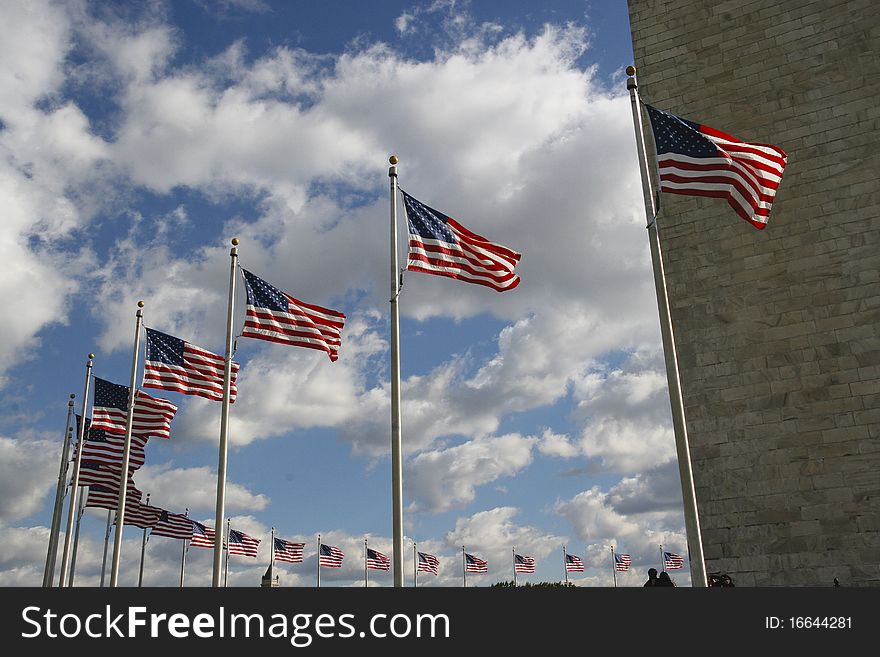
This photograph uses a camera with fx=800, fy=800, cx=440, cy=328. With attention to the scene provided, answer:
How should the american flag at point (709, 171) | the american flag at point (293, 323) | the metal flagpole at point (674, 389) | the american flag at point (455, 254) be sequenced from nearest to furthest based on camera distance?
the metal flagpole at point (674, 389), the american flag at point (709, 171), the american flag at point (455, 254), the american flag at point (293, 323)

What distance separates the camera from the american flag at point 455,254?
1608cm

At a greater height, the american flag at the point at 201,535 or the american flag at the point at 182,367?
the american flag at the point at 182,367

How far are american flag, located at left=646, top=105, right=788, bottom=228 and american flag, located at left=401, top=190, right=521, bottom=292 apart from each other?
3.65m

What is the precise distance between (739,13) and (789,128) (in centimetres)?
406

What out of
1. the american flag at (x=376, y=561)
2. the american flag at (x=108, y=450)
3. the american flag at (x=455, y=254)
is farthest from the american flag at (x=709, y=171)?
the american flag at (x=376, y=561)

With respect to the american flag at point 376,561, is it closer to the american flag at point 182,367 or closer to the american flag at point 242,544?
the american flag at point 242,544

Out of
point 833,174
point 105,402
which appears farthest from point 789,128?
point 105,402

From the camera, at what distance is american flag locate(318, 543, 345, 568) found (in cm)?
4655

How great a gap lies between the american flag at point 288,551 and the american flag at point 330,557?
3.69 m

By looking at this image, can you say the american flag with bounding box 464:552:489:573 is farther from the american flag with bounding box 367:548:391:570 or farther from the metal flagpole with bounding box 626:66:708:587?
the metal flagpole with bounding box 626:66:708:587

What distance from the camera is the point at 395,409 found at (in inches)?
622

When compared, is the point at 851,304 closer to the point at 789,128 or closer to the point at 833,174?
the point at 833,174

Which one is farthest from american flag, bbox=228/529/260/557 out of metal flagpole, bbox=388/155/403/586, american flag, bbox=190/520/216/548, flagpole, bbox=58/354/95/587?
metal flagpole, bbox=388/155/403/586

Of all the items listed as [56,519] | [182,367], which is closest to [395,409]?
[182,367]
